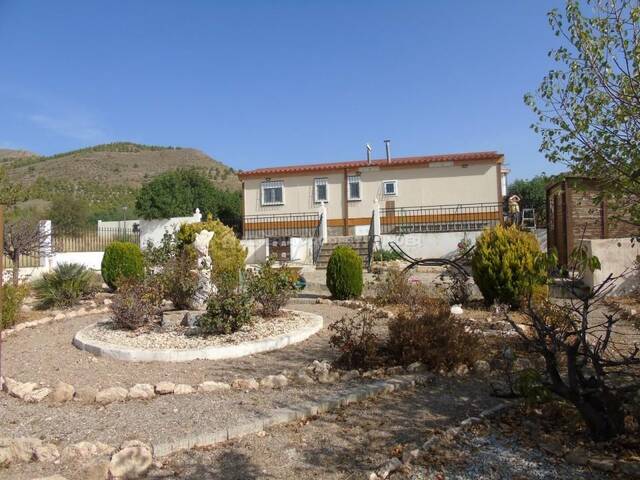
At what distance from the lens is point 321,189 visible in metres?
25.5

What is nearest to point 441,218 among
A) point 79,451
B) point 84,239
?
point 84,239

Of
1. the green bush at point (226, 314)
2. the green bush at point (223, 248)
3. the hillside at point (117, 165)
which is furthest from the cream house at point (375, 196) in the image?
the hillside at point (117, 165)

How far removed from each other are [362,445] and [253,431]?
876mm

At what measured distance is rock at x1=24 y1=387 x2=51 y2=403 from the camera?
4.90 m

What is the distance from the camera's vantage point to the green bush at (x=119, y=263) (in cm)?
1332

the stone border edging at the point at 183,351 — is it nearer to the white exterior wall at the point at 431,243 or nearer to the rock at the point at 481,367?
the rock at the point at 481,367

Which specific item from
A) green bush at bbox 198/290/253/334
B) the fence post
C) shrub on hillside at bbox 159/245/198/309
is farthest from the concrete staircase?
green bush at bbox 198/290/253/334

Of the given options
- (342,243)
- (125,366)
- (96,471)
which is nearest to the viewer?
(96,471)

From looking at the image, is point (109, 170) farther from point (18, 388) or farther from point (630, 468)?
point (630, 468)

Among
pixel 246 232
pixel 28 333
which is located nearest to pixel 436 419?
pixel 28 333

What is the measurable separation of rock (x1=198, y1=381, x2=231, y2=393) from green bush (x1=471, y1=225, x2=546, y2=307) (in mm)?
6008

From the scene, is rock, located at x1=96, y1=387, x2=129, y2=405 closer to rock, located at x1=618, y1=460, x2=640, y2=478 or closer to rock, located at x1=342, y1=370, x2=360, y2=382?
rock, located at x1=342, y1=370, x2=360, y2=382

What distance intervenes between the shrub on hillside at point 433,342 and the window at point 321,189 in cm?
1988

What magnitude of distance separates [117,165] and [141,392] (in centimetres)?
6341
